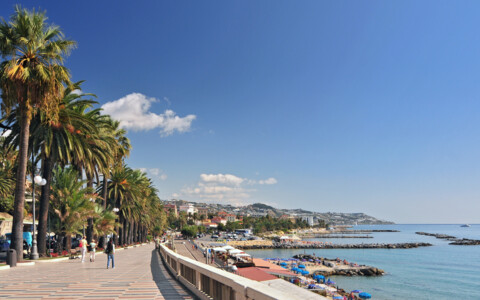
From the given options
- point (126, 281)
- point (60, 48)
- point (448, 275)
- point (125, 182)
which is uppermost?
point (60, 48)

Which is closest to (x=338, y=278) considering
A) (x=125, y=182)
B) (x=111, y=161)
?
(x=125, y=182)

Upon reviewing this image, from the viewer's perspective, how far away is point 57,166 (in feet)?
106

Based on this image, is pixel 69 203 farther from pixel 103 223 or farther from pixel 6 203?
pixel 6 203

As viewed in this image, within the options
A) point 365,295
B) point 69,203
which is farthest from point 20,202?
point 365,295

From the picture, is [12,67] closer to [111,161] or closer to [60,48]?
[60,48]

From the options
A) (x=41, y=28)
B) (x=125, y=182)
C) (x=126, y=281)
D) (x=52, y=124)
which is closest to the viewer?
(x=126, y=281)

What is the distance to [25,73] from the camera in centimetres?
2066

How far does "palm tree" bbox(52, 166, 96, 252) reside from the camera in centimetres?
3050

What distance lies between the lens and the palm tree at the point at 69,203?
30500 mm

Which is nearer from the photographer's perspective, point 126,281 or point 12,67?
point 126,281

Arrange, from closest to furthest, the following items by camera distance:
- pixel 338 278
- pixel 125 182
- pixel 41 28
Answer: pixel 41 28
pixel 125 182
pixel 338 278

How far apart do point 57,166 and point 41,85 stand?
42.6ft

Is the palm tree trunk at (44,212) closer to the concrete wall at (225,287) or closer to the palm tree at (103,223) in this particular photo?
the palm tree at (103,223)

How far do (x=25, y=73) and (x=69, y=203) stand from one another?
539 inches
